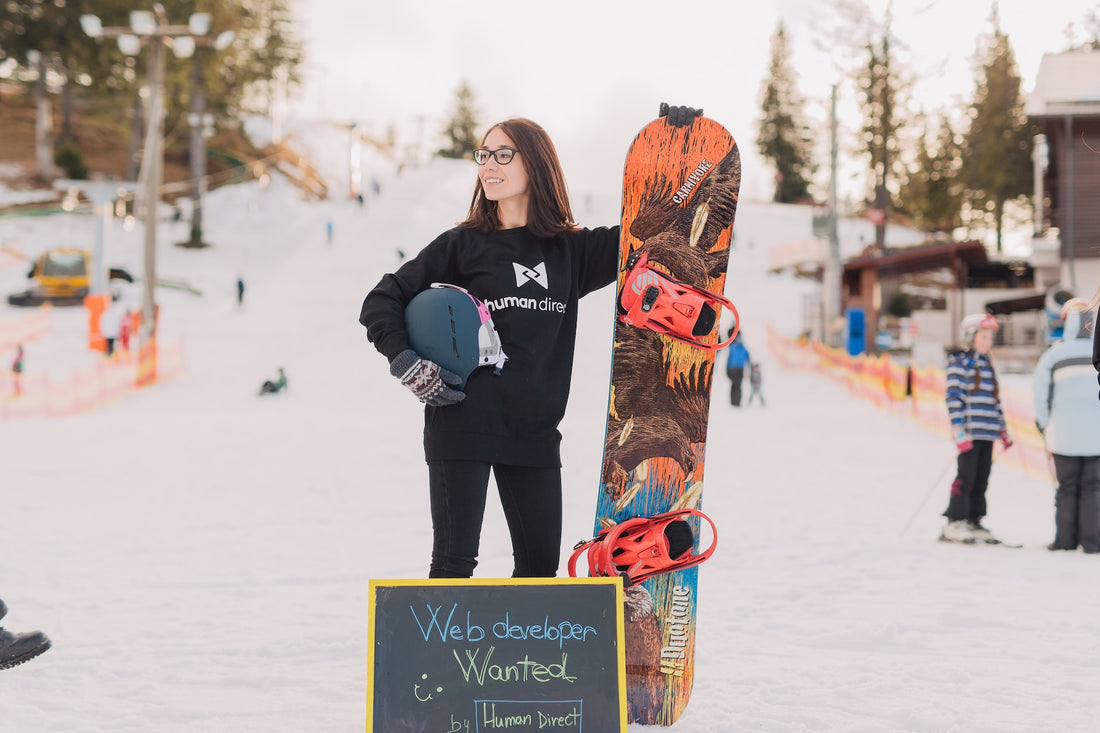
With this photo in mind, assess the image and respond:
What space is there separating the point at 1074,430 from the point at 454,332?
4.66 meters

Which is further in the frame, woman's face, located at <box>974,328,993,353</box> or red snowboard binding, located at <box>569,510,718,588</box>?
woman's face, located at <box>974,328,993,353</box>

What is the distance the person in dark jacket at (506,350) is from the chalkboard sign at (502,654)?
218mm

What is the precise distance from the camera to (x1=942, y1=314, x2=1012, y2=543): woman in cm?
610

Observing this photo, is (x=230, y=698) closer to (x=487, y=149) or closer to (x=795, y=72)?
(x=487, y=149)

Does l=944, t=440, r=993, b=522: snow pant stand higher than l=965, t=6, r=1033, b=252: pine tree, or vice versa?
l=965, t=6, r=1033, b=252: pine tree

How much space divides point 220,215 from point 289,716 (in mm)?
43989

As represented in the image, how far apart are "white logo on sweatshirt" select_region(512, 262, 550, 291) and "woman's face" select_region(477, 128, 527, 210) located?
22 cm

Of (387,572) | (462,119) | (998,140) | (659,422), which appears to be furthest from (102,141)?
(659,422)

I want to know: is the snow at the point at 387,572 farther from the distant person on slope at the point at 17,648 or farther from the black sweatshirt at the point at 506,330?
the black sweatshirt at the point at 506,330

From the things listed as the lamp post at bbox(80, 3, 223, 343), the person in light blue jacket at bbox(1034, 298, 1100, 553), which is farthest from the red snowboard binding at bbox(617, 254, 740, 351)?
the lamp post at bbox(80, 3, 223, 343)

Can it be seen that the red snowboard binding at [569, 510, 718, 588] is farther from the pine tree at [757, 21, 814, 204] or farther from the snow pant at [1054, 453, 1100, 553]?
the pine tree at [757, 21, 814, 204]

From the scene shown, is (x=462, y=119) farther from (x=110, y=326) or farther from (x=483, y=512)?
(x=483, y=512)

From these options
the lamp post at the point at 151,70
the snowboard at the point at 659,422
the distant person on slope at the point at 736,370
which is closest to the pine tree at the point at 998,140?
the distant person on slope at the point at 736,370

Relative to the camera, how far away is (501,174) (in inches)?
107
